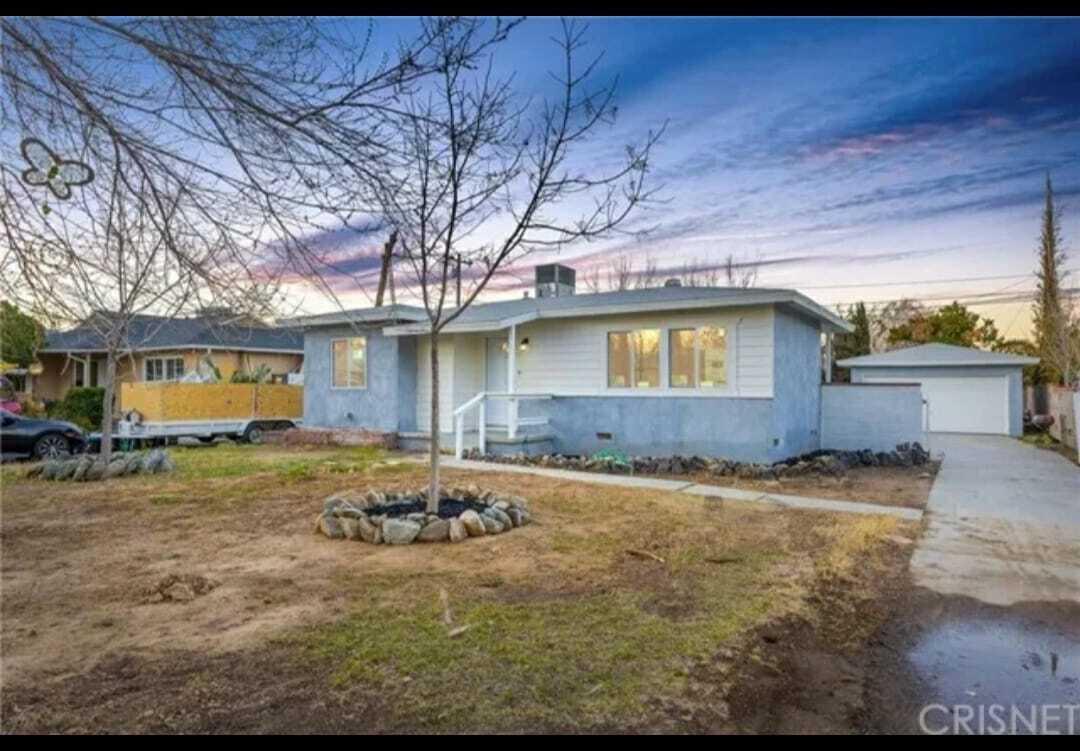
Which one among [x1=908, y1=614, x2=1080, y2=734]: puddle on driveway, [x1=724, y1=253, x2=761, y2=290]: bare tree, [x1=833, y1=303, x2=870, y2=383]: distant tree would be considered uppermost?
[x1=724, y1=253, x2=761, y2=290]: bare tree

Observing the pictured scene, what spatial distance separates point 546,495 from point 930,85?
5.92m

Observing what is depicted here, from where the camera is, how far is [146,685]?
10.1ft

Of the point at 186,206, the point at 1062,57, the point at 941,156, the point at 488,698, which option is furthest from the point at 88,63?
the point at 941,156

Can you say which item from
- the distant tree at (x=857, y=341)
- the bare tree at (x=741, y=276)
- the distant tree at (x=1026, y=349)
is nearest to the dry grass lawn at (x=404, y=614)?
the bare tree at (x=741, y=276)

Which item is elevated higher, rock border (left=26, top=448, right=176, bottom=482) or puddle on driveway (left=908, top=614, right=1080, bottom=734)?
rock border (left=26, top=448, right=176, bottom=482)

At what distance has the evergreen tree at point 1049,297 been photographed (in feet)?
70.5

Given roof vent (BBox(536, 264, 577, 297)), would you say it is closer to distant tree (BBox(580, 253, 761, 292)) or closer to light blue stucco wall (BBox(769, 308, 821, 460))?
light blue stucco wall (BBox(769, 308, 821, 460))

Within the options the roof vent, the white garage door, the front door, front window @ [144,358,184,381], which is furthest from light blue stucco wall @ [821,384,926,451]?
front window @ [144,358,184,381]

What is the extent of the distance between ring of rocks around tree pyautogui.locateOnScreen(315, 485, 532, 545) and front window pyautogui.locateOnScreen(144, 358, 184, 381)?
19.3 metres

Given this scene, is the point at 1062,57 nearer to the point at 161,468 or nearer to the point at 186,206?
the point at 186,206

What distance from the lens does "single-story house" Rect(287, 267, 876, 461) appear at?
A: 11.8 metres

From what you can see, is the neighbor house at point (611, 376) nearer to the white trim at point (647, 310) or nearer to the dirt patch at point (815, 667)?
the white trim at point (647, 310)

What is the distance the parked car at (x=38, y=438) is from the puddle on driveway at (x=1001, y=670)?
14.8m
